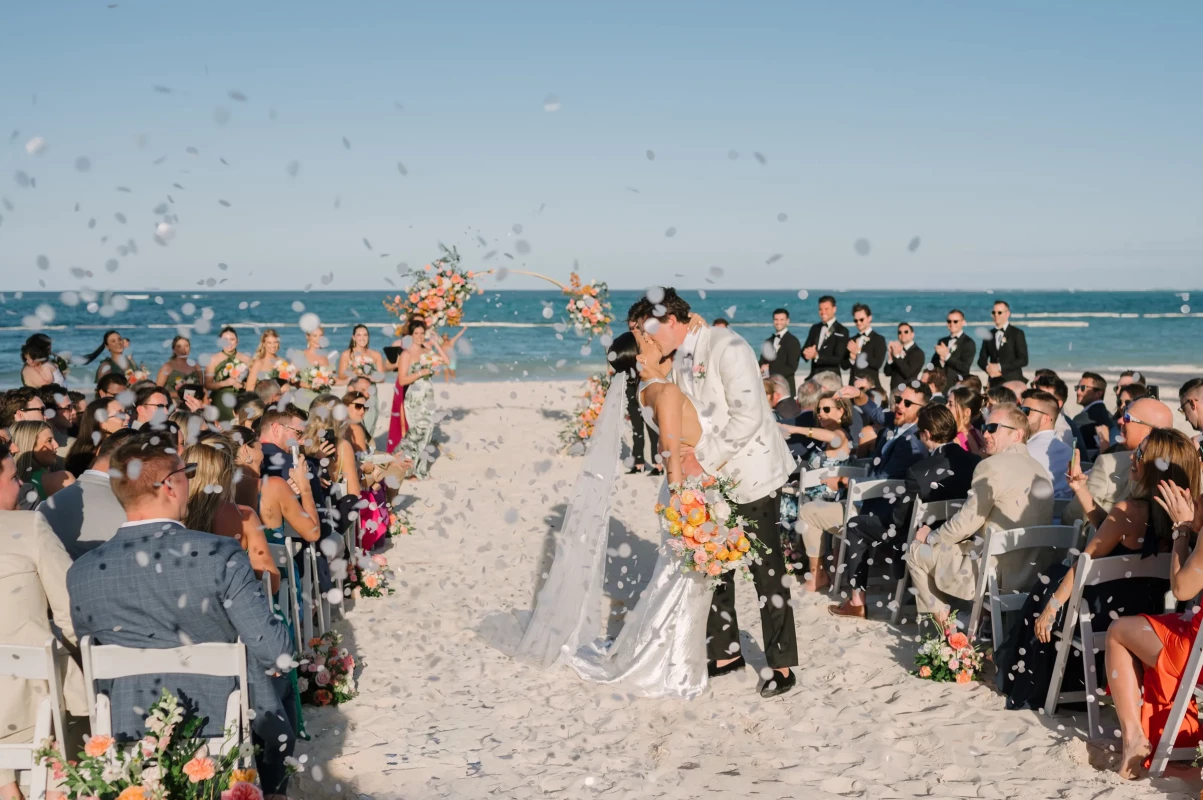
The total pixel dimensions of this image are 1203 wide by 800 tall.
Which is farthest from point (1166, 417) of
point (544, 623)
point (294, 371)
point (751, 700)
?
point (294, 371)

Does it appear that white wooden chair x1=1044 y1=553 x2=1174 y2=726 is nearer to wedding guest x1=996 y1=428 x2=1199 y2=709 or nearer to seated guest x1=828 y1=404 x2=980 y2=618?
wedding guest x1=996 y1=428 x2=1199 y2=709

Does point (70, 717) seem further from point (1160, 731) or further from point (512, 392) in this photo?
point (512, 392)

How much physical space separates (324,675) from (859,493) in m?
3.99

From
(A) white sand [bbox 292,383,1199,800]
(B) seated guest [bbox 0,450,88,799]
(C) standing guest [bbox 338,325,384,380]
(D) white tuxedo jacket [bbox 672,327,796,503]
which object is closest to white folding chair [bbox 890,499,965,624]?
(A) white sand [bbox 292,383,1199,800]

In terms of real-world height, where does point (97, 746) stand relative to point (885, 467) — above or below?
below

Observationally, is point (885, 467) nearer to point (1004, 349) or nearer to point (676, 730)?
point (676, 730)

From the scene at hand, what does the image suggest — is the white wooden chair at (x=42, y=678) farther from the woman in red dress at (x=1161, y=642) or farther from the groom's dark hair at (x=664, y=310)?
the woman in red dress at (x=1161, y=642)

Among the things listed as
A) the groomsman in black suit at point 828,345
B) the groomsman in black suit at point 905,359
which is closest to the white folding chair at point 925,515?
the groomsman in black suit at point 905,359

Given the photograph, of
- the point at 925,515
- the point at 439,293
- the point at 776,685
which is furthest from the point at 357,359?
the point at 776,685

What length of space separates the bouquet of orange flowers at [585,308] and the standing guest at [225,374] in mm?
4161

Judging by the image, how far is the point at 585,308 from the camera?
41.7ft

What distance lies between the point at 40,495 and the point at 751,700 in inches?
169

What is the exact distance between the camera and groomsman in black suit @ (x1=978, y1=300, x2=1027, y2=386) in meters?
12.0

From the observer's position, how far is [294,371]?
1052 centimetres
